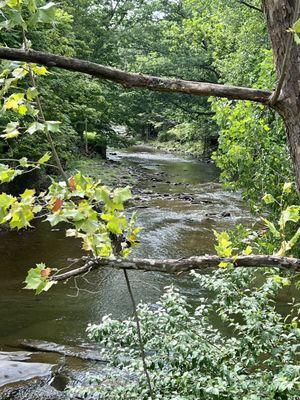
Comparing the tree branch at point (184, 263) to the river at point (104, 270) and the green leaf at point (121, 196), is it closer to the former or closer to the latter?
the green leaf at point (121, 196)

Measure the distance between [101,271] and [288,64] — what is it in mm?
7425

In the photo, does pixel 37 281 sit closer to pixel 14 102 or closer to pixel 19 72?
pixel 14 102

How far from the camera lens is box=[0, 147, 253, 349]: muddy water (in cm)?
655

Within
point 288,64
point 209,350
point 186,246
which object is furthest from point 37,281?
point 186,246

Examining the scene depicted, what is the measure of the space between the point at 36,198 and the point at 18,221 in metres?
0.10

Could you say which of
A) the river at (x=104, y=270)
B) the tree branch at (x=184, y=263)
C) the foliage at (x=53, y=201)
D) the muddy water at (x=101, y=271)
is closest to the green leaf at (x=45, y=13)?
the foliage at (x=53, y=201)

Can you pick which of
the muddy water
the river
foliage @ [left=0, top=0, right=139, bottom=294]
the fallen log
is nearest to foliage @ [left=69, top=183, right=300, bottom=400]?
the river

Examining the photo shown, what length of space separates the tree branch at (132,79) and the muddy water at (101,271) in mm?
1052

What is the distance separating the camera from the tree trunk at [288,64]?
1575 mm

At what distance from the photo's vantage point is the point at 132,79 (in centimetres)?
155

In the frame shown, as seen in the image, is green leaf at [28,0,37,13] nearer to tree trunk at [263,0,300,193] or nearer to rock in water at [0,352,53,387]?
tree trunk at [263,0,300,193]

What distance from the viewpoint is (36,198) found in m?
1.38

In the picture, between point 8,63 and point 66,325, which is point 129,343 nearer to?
point 8,63

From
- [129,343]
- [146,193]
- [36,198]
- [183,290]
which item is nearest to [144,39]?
[146,193]
